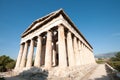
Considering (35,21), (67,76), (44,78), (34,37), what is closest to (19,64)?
(34,37)

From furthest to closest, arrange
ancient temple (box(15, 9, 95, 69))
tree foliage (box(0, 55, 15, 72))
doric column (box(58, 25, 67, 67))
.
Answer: tree foliage (box(0, 55, 15, 72)), ancient temple (box(15, 9, 95, 69)), doric column (box(58, 25, 67, 67))

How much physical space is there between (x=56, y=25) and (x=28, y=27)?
12.4m

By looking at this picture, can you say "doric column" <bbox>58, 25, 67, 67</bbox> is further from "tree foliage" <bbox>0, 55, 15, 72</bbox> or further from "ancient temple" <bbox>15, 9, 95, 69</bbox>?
"tree foliage" <bbox>0, 55, 15, 72</bbox>

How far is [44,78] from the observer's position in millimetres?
14453

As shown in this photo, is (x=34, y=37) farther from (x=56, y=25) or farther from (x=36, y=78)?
(x=36, y=78)

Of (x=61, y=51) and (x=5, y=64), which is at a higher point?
(x=61, y=51)

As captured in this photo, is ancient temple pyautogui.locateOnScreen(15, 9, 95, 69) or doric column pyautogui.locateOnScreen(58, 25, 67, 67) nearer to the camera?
doric column pyautogui.locateOnScreen(58, 25, 67, 67)

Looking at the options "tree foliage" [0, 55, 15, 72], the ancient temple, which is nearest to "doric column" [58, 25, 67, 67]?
the ancient temple

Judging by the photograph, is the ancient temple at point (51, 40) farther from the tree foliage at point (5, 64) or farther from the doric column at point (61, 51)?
the tree foliage at point (5, 64)

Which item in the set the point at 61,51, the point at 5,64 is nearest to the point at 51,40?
the point at 61,51

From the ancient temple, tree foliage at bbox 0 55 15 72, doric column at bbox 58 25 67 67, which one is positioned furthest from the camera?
tree foliage at bbox 0 55 15 72

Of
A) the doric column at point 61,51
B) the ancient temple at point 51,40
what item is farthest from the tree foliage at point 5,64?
the doric column at point 61,51

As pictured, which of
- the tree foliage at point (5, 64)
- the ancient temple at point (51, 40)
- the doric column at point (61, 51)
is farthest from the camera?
the tree foliage at point (5, 64)

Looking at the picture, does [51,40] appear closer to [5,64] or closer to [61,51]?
[61,51]
